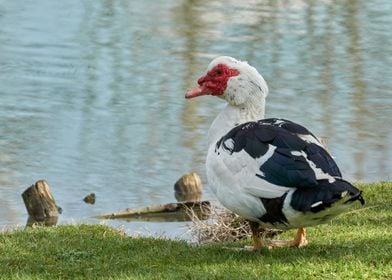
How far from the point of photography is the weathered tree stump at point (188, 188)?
1355cm

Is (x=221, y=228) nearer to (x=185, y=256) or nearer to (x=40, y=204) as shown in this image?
(x=185, y=256)

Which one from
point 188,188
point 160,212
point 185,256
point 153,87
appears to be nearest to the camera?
Answer: point 185,256

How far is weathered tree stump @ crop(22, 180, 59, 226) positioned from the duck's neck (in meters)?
4.34

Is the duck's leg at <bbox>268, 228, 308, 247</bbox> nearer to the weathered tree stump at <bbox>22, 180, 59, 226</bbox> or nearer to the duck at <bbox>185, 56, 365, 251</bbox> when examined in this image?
the duck at <bbox>185, 56, 365, 251</bbox>

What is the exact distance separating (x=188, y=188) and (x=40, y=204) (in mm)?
1972

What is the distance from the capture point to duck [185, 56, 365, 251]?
7336 mm

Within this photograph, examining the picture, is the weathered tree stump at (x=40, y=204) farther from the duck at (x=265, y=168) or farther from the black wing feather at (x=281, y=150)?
the black wing feather at (x=281, y=150)

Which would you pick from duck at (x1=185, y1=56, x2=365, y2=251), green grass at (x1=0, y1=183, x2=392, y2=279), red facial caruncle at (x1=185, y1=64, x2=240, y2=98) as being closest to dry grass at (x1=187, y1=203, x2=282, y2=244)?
green grass at (x1=0, y1=183, x2=392, y2=279)

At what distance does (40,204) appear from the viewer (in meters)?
12.6

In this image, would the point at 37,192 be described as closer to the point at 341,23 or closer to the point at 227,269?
the point at 227,269

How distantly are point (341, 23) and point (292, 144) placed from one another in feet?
55.5

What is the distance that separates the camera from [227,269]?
7.50 m

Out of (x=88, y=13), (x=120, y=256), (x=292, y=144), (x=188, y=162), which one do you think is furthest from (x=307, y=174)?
(x=88, y=13)

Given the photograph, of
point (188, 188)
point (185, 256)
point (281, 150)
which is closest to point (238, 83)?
point (281, 150)
